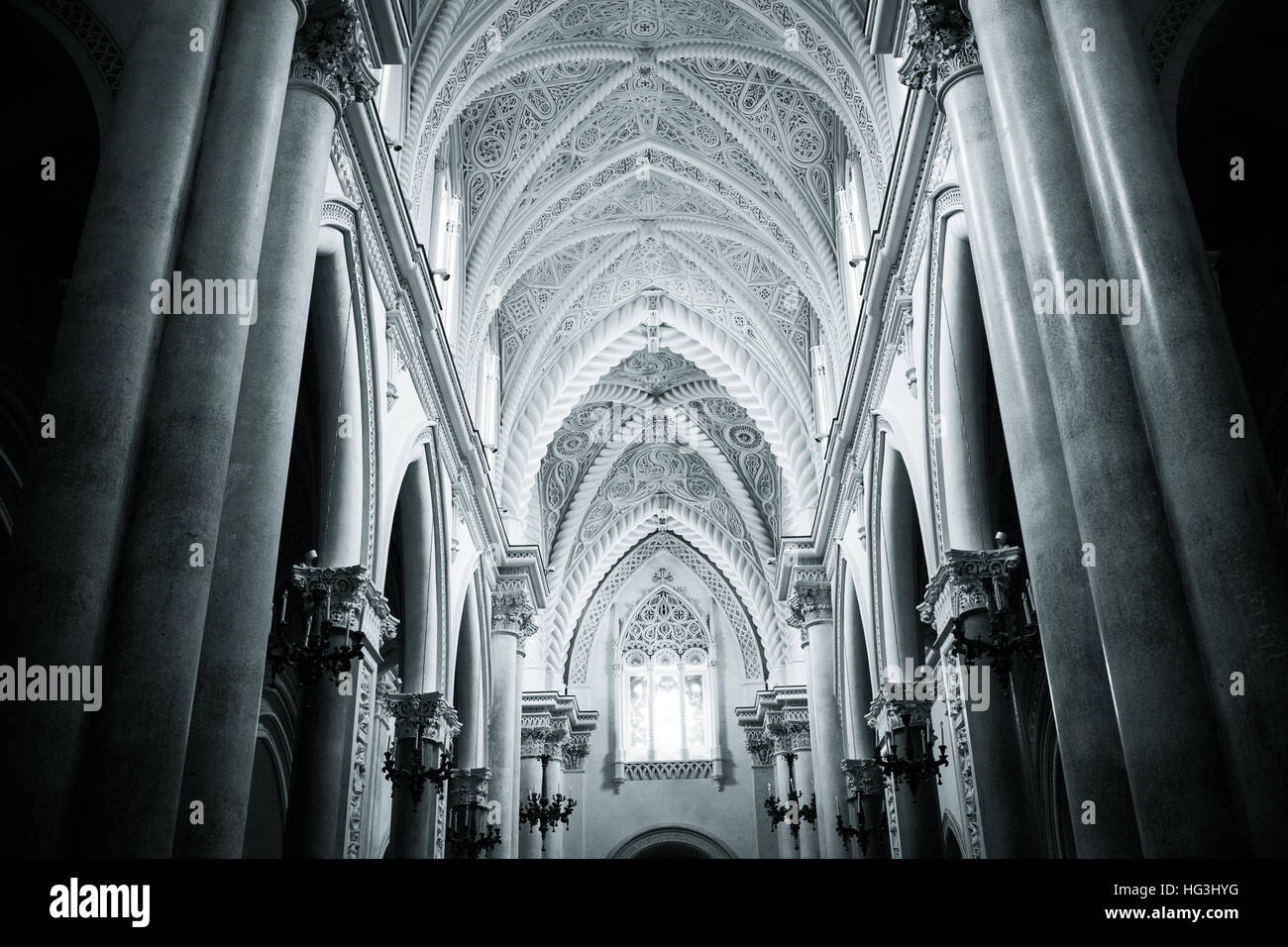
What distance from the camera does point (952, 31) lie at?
858 centimetres

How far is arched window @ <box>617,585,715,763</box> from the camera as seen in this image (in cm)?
2781

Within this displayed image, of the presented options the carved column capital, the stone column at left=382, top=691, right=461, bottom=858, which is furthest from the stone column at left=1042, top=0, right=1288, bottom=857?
the carved column capital

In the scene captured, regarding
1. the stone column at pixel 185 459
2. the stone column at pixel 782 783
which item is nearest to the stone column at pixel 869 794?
the stone column at pixel 782 783

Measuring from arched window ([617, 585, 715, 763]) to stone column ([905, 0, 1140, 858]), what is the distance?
21.2m

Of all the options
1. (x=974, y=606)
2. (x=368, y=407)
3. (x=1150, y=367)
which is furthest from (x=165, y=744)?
(x=974, y=606)

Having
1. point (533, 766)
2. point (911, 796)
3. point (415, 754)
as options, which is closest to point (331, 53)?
point (415, 754)

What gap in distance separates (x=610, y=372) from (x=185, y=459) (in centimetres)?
1779

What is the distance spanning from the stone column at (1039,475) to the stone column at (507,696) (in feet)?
41.4

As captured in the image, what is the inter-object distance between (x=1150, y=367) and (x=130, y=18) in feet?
21.3

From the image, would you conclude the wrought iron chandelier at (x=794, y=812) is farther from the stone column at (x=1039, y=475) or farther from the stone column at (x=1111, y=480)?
the stone column at (x=1111, y=480)

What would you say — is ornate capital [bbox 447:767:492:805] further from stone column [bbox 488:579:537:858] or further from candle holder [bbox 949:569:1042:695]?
candle holder [bbox 949:569:1042:695]

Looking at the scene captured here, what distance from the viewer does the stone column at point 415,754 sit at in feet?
43.1

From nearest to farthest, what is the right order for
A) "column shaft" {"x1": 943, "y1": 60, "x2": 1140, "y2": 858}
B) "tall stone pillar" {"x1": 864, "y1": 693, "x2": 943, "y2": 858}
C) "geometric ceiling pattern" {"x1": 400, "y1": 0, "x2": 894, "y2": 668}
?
1. "column shaft" {"x1": 943, "y1": 60, "x2": 1140, "y2": 858}
2. "tall stone pillar" {"x1": 864, "y1": 693, "x2": 943, "y2": 858}
3. "geometric ceiling pattern" {"x1": 400, "y1": 0, "x2": 894, "y2": 668}
